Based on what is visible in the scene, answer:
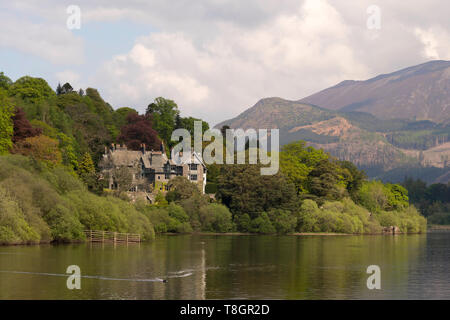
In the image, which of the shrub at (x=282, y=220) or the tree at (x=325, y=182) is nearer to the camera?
the shrub at (x=282, y=220)

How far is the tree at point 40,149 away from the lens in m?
94.5

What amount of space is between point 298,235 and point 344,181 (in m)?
27.9

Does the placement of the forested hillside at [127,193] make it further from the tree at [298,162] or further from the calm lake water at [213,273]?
the calm lake water at [213,273]

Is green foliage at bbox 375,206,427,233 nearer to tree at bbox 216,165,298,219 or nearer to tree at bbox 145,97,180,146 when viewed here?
tree at bbox 216,165,298,219

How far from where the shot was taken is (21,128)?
102m

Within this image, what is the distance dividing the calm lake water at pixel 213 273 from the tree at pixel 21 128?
3688cm

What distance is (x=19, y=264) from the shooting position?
4972 cm

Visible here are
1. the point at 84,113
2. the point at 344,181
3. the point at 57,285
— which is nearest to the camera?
the point at 57,285

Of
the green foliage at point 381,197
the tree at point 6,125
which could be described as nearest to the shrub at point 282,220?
the green foliage at point 381,197

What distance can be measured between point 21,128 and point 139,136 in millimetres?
50150

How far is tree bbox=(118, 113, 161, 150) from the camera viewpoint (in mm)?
148875

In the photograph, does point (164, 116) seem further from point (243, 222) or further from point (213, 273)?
point (213, 273)
